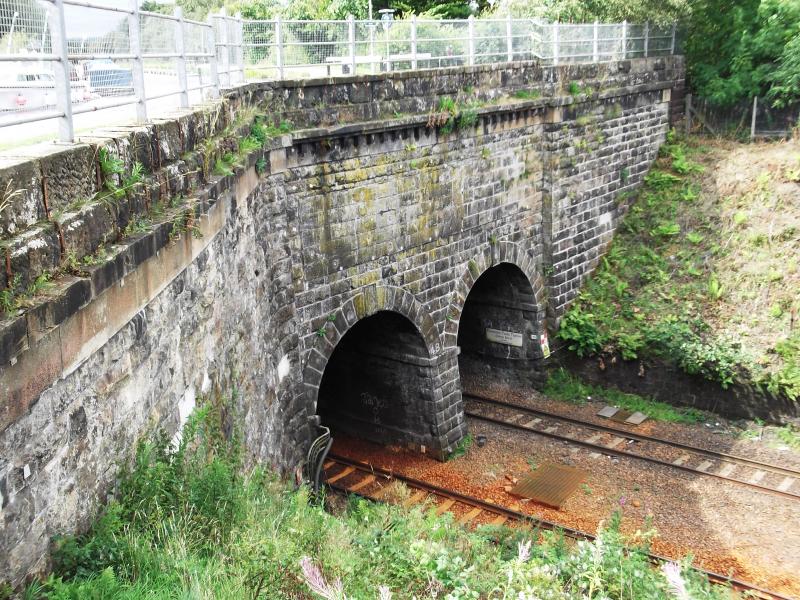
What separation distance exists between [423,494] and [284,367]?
3862mm

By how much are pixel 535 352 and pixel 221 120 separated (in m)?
10.6

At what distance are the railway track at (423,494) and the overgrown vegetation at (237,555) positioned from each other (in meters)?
4.87

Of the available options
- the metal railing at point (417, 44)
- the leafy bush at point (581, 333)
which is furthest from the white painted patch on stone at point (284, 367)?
the leafy bush at point (581, 333)

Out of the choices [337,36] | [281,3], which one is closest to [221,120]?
[337,36]

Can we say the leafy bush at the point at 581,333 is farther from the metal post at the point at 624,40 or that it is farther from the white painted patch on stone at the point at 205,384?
the white painted patch on stone at the point at 205,384

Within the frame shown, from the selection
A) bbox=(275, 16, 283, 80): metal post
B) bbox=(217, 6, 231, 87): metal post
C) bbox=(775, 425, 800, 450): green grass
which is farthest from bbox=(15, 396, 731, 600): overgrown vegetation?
bbox=(775, 425, 800, 450): green grass

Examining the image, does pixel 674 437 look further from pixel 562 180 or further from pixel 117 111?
pixel 117 111

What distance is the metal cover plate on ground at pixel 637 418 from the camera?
51.5 feet

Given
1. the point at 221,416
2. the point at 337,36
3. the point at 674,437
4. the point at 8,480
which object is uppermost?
the point at 337,36

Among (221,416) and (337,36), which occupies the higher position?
(337,36)

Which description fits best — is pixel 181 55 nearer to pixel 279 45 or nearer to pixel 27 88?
pixel 27 88

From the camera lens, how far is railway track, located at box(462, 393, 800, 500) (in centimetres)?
1329

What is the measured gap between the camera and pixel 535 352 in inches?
680

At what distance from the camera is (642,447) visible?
576 inches
